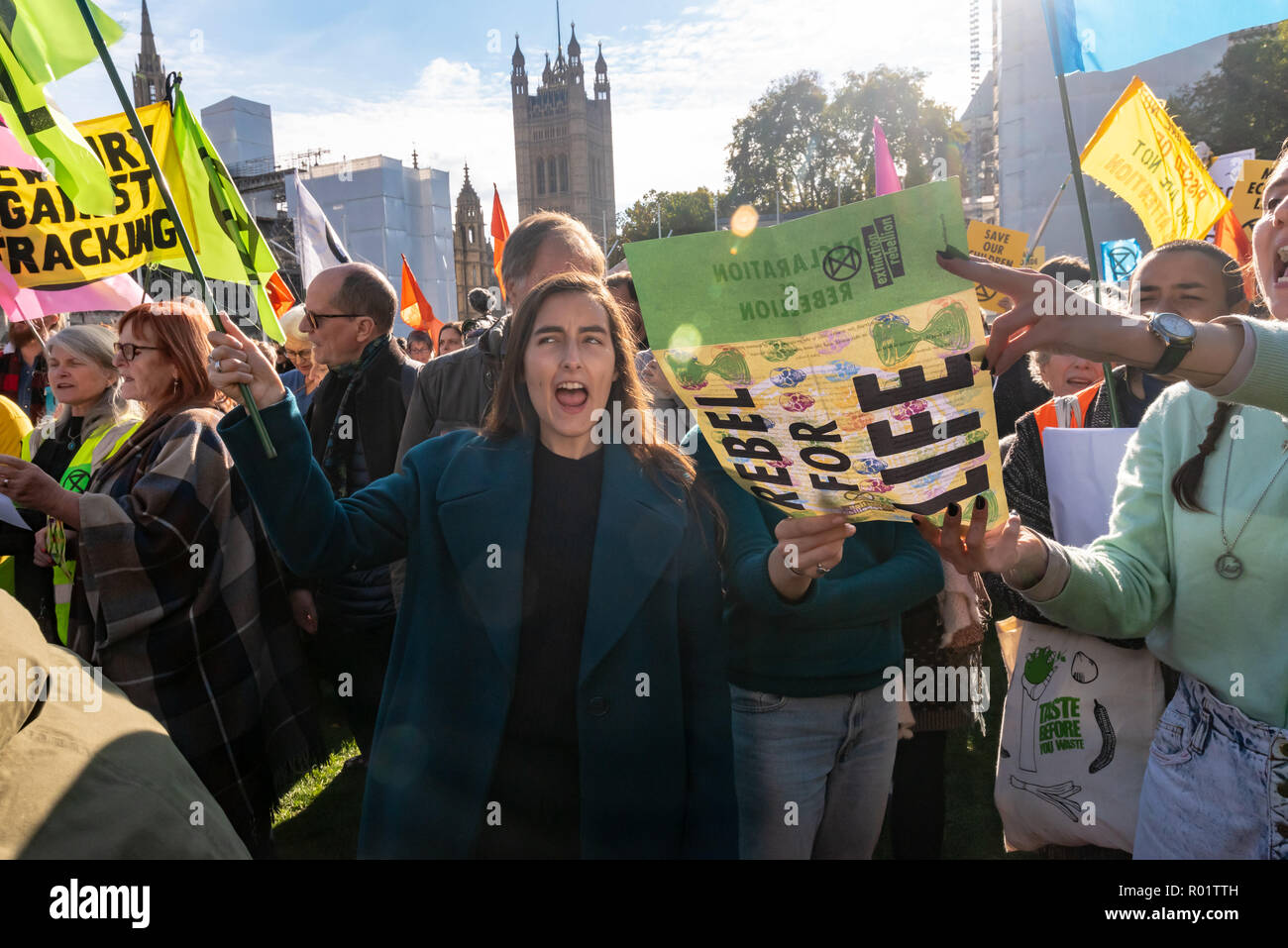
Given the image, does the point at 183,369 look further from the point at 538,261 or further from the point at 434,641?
the point at 434,641

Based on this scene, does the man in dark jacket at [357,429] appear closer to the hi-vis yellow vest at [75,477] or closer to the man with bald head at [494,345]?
the man with bald head at [494,345]

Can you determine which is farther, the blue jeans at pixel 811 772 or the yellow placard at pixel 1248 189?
the yellow placard at pixel 1248 189

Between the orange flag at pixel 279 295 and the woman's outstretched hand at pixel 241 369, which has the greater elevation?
the orange flag at pixel 279 295

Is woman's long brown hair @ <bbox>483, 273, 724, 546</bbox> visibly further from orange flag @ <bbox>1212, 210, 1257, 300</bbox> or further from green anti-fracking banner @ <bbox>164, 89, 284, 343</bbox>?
orange flag @ <bbox>1212, 210, 1257, 300</bbox>

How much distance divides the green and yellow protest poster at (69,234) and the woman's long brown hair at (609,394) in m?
2.46

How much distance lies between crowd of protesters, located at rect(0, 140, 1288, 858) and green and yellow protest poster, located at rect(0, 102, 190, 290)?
1021mm

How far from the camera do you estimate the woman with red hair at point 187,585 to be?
275 centimetres

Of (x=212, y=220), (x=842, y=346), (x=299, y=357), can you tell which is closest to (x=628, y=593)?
(x=842, y=346)

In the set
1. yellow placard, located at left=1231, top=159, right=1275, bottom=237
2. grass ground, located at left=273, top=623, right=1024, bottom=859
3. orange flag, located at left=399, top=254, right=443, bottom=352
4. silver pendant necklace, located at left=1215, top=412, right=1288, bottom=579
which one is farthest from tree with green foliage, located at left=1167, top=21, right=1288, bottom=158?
silver pendant necklace, located at left=1215, top=412, right=1288, bottom=579

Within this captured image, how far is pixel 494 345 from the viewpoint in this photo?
3.25m

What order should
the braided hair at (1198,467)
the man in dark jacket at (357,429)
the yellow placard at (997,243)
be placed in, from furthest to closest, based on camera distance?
the yellow placard at (997,243), the man in dark jacket at (357,429), the braided hair at (1198,467)

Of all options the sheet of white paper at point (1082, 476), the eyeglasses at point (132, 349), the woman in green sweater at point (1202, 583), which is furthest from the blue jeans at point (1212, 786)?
the eyeglasses at point (132, 349)

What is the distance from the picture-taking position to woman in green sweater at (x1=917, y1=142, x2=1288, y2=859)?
4.86ft

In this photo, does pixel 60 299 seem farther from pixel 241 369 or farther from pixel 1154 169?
pixel 1154 169
